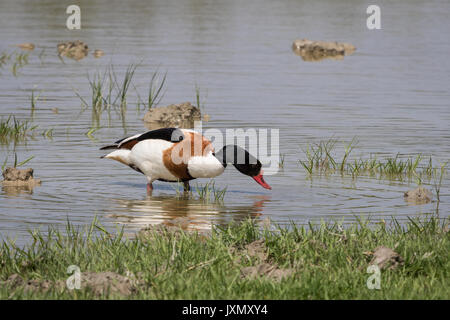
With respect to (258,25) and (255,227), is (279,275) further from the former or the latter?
(258,25)

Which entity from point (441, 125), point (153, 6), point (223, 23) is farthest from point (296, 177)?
point (153, 6)

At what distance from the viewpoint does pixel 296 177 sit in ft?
37.5

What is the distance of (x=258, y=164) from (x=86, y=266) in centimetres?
399

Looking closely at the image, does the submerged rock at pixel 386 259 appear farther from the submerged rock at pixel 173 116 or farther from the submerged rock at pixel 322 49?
the submerged rock at pixel 322 49

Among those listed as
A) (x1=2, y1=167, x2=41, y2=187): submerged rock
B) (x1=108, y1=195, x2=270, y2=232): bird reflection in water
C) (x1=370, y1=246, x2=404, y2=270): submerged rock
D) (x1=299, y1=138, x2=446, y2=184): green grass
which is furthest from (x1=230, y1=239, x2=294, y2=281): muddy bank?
(x1=299, y1=138, x2=446, y2=184): green grass

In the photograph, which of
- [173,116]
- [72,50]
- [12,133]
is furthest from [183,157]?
[72,50]

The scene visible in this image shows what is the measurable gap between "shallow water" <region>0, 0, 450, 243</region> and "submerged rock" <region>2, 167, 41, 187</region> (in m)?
0.13

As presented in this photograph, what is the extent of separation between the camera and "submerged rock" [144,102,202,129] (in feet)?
49.6

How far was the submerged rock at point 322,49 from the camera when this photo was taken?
24609mm

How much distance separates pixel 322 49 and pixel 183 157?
15365 mm

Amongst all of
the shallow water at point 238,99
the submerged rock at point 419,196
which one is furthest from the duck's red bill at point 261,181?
the submerged rock at point 419,196

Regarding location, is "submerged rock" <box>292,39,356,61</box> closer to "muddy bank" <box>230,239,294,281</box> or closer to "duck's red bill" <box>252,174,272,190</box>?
"duck's red bill" <box>252,174,272,190</box>

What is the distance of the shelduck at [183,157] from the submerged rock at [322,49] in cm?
1420

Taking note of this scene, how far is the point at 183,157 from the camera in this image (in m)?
10.2
